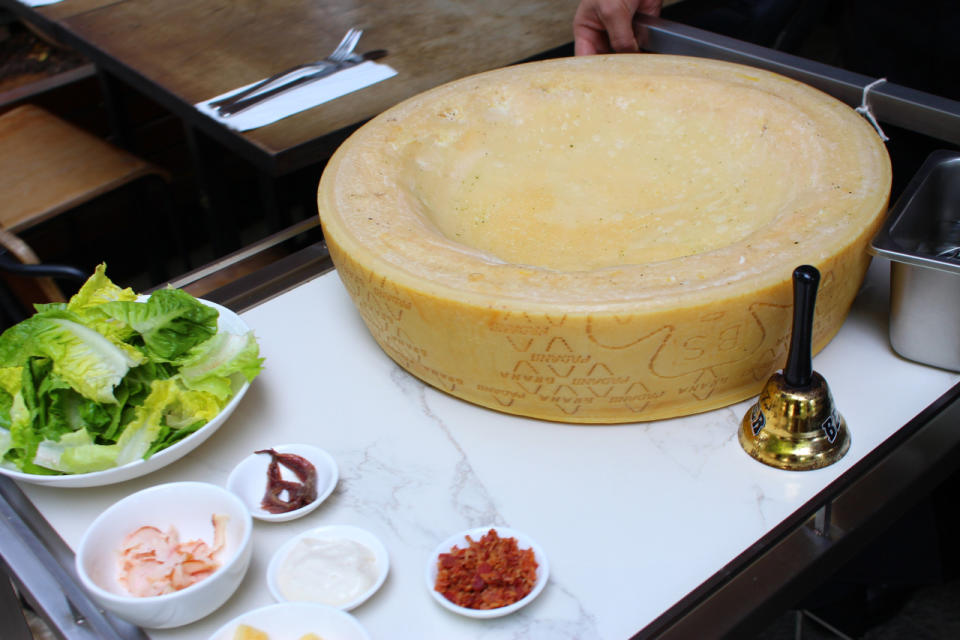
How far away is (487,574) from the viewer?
91cm

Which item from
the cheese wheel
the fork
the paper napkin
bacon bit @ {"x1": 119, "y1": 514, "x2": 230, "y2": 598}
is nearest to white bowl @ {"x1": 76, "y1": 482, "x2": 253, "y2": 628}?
bacon bit @ {"x1": 119, "y1": 514, "x2": 230, "y2": 598}

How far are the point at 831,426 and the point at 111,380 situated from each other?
0.88 meters

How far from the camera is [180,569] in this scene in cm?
92

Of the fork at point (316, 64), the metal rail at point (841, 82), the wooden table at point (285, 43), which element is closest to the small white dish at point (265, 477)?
the wooden table at point (285, 43)

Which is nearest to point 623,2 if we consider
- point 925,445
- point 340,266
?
point 340,266

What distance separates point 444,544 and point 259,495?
9.8 inches

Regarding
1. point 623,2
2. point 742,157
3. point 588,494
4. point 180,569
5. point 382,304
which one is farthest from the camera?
point 623,2

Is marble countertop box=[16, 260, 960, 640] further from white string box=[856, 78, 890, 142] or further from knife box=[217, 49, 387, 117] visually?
knife box=[217, 49, 387, 117]

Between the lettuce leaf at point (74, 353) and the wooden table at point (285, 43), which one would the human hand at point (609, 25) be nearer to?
the wooden table at point (285, 43)

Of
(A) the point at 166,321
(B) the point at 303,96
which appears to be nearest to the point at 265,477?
(A) the point at 166,321

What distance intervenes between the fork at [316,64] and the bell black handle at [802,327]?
1253 mm

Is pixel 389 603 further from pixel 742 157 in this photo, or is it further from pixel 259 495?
pixel 742 157

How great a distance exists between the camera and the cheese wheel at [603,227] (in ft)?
3.43

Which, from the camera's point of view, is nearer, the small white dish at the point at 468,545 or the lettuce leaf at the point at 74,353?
the small white dish at the point at 468,545
